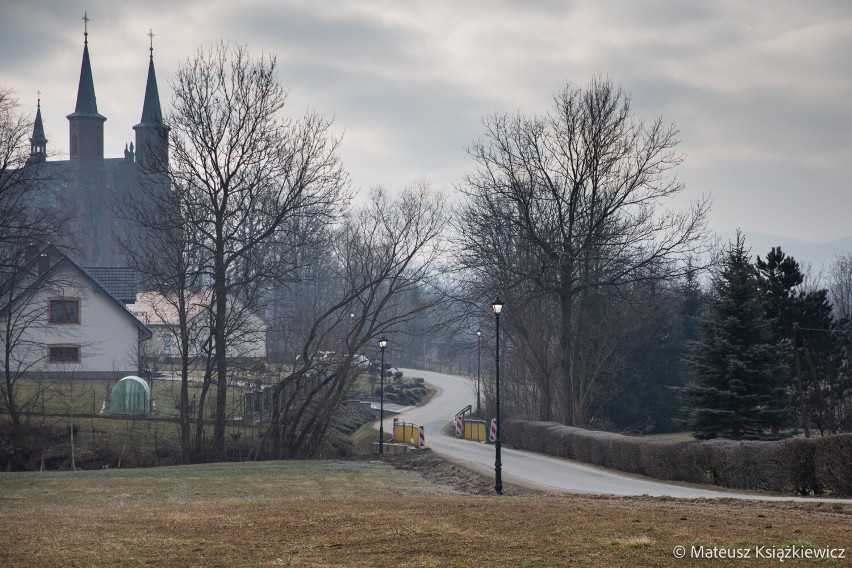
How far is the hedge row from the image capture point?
58.2ft

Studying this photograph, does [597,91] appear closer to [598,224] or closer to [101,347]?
[598,224]

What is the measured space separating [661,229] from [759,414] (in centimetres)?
1041

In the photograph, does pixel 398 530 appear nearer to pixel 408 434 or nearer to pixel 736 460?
pixel 736 460

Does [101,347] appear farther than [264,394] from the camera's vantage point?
Yes

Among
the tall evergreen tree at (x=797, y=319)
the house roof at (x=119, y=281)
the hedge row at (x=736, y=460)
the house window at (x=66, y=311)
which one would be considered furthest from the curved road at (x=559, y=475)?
the house roof at (x=119, y=281)

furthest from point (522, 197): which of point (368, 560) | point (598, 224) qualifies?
point (368, 560)

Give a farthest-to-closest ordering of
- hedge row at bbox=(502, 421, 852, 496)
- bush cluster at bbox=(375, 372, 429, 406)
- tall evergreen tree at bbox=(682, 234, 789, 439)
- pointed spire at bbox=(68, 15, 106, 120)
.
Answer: pointed spire at bbox=(68, 15, 106, 120)
bush cluster at bbox=(375, 372, 429, 406)
tall evergreen tree at bbox=(682, 234, 789, 439)
hedge row at bbox=(502, 421, 852, 496)

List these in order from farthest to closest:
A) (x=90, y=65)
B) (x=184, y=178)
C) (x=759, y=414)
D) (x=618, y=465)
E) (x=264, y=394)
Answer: (x=90, y=65) → (x=264, y=394) → (x=184, y=178) → (x=759, y=414) → (x=618, y=465)

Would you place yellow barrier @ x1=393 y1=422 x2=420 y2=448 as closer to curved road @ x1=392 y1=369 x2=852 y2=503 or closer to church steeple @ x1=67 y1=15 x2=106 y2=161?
curved road @ x1=392 y1=369 x2=852 y2=503

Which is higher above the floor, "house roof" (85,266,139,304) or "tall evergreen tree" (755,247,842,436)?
"house roof" (85,266,139,304)

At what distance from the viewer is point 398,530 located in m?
11.9

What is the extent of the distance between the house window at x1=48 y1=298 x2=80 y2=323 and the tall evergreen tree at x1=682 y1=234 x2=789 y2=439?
120 feet

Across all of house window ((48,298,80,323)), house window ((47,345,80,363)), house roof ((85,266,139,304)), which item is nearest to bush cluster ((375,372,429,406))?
house roof ((85,266,139,304))

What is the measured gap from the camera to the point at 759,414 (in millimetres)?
29078
